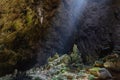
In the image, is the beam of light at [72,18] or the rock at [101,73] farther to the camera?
the beam of light at [72,18]

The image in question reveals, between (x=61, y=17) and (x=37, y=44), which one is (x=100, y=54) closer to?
(x=61, y=17)

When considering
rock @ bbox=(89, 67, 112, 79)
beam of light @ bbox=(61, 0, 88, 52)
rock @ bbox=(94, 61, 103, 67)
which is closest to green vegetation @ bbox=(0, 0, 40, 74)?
beam of light @ bbox=(61, 0, 88, 52)

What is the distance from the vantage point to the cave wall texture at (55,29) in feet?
22.7

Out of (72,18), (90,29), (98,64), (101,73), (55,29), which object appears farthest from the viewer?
(90,29)

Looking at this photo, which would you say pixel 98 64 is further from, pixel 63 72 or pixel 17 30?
pixel 17 30

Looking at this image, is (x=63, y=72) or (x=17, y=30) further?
(x=63, y=72)

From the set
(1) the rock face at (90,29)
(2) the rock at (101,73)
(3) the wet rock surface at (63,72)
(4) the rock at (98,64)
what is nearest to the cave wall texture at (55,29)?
(1) the rock face at (90,29)

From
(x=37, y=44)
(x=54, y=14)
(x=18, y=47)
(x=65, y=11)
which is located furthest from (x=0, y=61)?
(x=65, y=11)

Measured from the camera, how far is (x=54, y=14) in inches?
323

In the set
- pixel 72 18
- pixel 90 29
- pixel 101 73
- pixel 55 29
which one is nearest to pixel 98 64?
Answer: pixel 101 73

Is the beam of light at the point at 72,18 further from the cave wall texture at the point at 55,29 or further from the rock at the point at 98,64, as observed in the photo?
the rock at the point at 98,64

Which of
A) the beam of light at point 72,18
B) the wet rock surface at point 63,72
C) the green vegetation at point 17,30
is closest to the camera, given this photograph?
the green vegetation at point 17,30

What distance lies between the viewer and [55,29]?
28.0 ft

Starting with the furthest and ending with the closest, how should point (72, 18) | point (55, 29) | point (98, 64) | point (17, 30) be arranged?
point (72, 18)
point (98, 64)
point (55, 29)
point (17, 30)
